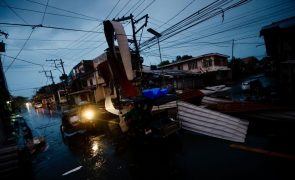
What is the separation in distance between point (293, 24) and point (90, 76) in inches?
1497

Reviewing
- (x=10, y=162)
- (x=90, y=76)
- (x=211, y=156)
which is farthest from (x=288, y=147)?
(x=90, y=76)

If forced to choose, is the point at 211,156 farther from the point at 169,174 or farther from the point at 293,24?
the point at 293,24

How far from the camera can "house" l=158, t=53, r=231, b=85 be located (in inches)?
1362

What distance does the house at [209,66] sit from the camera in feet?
113

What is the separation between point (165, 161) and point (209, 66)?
34.2 meters

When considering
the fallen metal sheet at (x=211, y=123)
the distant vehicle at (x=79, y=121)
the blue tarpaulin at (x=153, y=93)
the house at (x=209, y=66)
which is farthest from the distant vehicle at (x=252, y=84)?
the distant vehicle at (x=79, y=121)

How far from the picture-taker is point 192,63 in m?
39.0

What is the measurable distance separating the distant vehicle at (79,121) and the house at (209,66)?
27160mm

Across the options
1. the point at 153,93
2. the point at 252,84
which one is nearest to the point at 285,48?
the point at 252,84

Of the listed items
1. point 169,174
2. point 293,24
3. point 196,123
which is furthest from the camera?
point 293,24

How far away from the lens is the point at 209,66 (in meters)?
36.8

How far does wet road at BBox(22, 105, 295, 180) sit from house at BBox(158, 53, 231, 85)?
2848 centimetres

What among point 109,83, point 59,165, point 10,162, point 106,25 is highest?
point 106,25

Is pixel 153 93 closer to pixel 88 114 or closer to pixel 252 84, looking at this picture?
pixel 88 114
